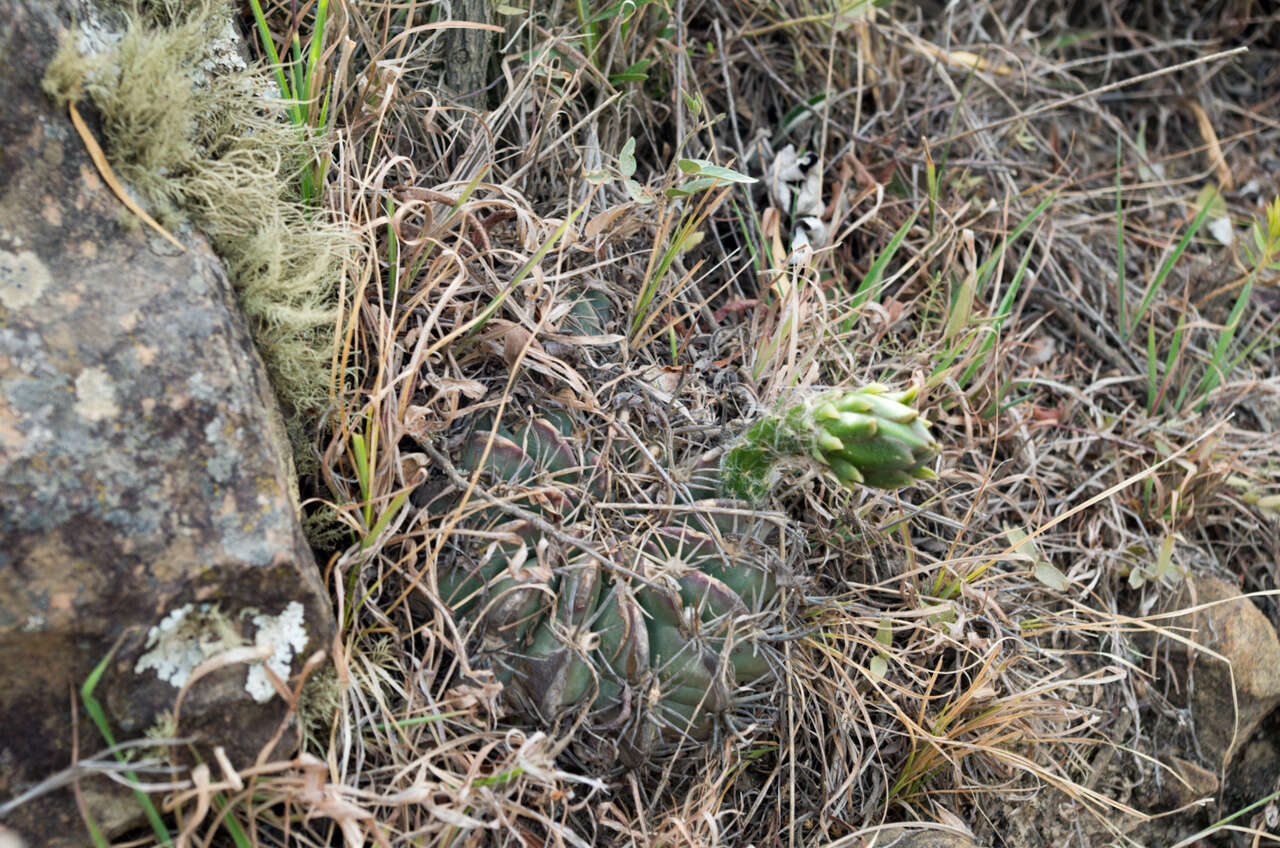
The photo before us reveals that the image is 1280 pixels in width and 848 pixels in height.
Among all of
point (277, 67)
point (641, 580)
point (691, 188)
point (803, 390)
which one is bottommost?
point (641, 580)

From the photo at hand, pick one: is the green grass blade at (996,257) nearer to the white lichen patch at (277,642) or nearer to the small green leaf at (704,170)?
the small green leaf at (704,170)

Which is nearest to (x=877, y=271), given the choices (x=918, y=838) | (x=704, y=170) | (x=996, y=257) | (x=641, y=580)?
(x=996, y=257)

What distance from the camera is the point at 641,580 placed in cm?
138

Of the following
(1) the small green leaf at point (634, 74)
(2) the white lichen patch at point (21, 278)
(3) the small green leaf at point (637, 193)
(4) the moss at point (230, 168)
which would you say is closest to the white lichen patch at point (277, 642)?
(4) the moss at point (230, 168)

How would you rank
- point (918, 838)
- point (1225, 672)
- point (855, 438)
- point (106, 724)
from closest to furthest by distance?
point (106, 724)
point (855, 438)
point (918, 838)
point (1225, 672)

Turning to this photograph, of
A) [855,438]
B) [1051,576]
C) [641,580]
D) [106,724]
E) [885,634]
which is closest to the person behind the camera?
Answer: [106,724]

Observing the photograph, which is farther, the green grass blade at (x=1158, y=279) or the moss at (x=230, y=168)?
the green grass blade at (x=1158, y=279)

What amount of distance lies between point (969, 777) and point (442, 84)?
1687mm

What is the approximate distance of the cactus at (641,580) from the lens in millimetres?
1320

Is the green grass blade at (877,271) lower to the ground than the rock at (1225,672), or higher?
higher

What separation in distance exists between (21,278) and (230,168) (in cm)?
33

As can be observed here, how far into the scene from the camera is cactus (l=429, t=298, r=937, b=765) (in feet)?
4.33

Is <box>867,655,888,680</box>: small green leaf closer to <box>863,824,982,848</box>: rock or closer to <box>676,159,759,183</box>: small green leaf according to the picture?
<box>863,824,982,848</box>: rock

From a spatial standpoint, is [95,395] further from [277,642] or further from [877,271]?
[877,271]
